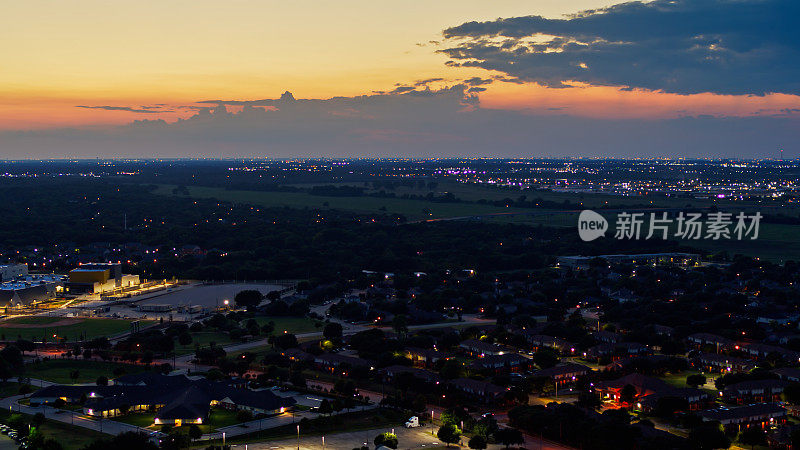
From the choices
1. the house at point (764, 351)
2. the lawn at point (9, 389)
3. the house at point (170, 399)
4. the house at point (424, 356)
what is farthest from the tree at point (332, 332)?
the house at point (764, 351)

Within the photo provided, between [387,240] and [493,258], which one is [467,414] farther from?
[387,240]

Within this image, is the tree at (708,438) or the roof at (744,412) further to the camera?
the roof at (744,412)

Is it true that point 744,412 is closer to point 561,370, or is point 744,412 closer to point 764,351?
point 561,370

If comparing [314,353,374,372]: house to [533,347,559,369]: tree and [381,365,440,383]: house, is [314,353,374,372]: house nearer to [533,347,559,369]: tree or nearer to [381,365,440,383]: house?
[381,365,440,383]: house

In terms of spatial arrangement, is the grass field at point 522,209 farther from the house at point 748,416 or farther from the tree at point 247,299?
the house at point 748,416

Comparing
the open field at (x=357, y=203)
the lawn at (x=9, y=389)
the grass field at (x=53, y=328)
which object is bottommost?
the grass field at (x=53, y=328)

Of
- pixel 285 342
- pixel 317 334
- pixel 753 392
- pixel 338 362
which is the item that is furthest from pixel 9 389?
pixel 753 392

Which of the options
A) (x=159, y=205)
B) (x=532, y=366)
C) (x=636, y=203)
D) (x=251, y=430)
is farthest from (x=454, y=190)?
(x=251, y=430)
